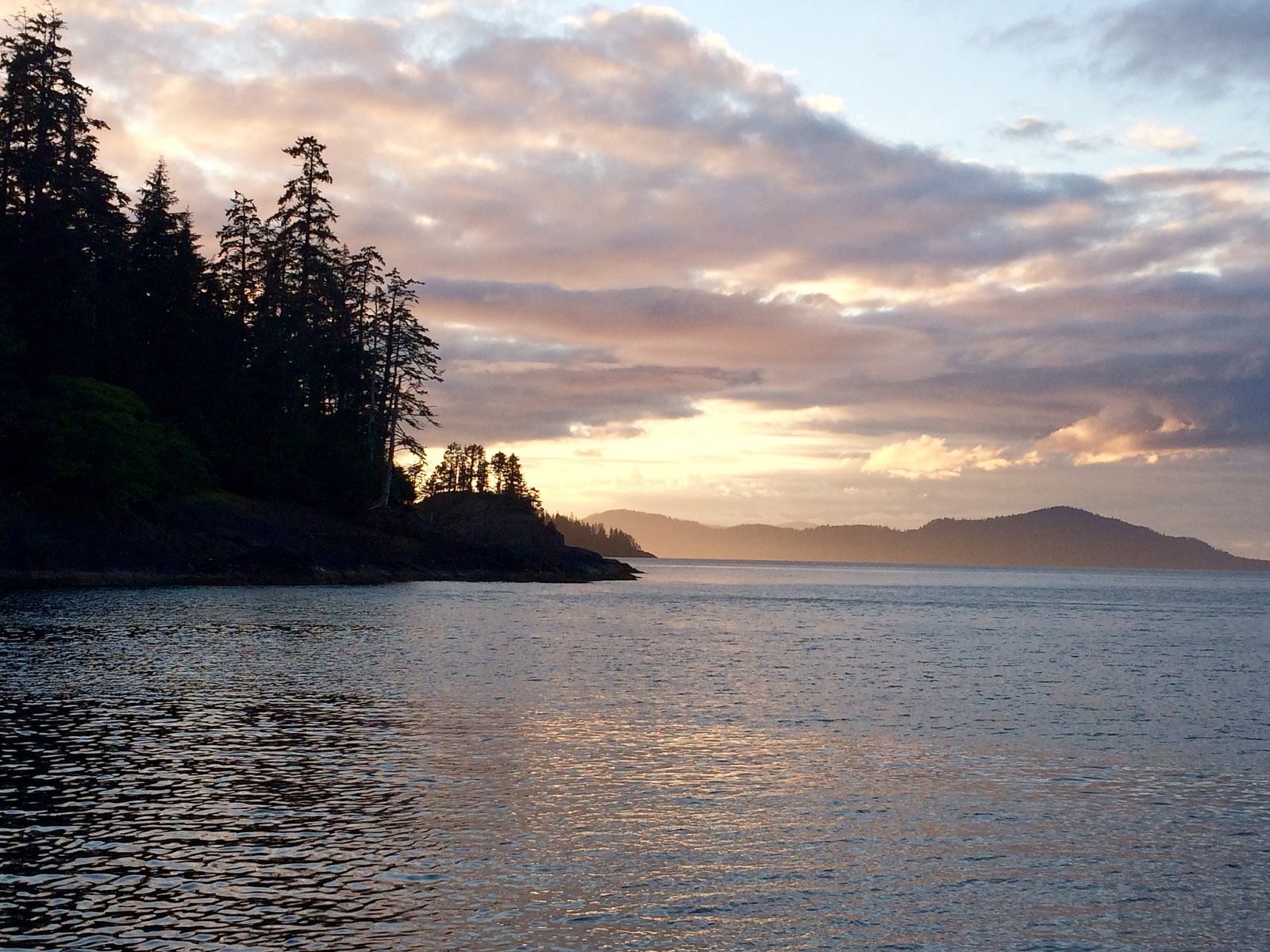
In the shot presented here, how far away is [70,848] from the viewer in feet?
51.5

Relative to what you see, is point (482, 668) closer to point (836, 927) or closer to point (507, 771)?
point (507, 771)

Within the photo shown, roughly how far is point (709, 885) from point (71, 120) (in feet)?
315

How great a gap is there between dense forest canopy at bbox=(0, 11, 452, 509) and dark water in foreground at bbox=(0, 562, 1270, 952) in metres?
37.1

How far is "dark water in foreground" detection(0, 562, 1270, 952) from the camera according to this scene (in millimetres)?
13633

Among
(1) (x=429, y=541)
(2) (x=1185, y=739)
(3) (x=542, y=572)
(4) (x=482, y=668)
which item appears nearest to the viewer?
(2) (x=1185, y=739)

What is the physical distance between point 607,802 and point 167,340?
90.2 m

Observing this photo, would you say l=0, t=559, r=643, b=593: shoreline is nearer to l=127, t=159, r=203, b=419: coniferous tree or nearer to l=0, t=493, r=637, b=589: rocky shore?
l=0, t=493, r=637, b=589: rocky shore

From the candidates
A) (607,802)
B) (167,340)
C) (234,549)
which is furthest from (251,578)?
(607,802)

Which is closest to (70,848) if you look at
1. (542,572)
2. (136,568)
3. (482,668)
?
(482,668)

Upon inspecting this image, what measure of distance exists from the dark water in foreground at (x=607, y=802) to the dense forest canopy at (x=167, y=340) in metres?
37.1

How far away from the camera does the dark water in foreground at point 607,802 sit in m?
13.6

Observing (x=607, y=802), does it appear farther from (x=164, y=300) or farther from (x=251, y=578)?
(x=164, y=300)

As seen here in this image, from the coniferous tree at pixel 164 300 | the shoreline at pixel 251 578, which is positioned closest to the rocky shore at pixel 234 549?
the shoreline at pixel 251 578

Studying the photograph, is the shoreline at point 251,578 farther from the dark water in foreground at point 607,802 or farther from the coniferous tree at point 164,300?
the dark water in foreground at point 607,802
